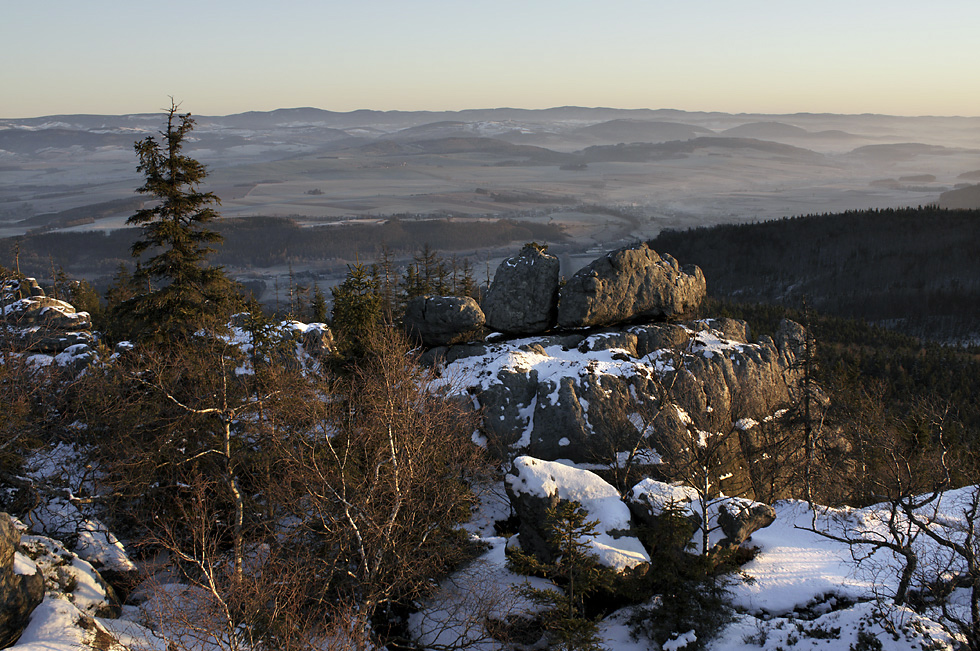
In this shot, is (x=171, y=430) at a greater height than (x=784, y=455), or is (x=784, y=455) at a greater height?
(x=171, y=430)

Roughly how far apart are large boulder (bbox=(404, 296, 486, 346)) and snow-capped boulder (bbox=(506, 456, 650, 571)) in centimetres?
1403

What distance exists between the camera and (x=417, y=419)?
19.3 metres

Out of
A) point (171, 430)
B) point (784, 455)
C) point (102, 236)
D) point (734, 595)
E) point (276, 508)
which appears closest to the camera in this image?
point (734, 595)

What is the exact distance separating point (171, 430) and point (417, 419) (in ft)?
29.1

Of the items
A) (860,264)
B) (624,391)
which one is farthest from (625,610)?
(860,264)

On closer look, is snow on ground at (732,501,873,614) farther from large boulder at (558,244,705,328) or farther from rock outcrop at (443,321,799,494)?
large boulder at (558,244,705,328)

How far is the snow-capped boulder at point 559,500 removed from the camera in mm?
18562

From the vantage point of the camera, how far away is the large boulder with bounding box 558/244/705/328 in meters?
34.0

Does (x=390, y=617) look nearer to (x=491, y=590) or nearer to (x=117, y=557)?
(x=491, y=590)

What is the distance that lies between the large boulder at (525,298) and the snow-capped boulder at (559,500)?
1520 centimetres

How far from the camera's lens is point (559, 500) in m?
19.1

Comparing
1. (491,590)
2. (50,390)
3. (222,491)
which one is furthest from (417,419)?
(50,390)

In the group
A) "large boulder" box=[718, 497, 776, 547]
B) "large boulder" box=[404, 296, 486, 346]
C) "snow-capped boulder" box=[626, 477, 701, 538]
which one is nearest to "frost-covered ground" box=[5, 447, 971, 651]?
"large boulder" box=[718, 497, 776, 547]

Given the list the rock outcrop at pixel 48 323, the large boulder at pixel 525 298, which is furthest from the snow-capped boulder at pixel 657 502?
the rock outcrop at pixel 48 323
